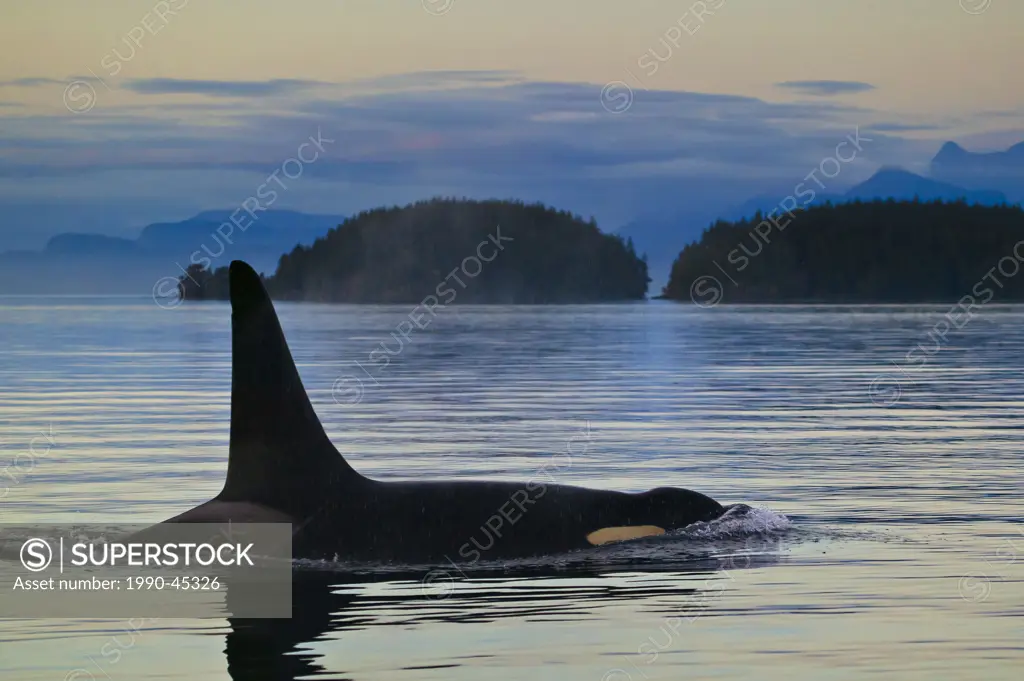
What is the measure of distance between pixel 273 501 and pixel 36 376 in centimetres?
3443

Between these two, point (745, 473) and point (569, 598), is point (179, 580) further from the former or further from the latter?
point (745, 473)

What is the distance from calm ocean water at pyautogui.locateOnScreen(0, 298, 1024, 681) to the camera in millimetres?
11820

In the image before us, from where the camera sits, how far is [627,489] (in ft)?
69.7

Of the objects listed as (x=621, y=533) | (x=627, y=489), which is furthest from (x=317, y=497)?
(x=627, y=489)

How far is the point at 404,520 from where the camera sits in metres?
15.4

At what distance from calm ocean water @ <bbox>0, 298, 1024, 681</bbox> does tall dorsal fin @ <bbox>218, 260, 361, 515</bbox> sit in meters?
0.92

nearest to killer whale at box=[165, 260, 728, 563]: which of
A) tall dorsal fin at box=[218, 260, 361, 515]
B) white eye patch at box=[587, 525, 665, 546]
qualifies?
tall dorsal fin at box=[218, 260, 361, 515]

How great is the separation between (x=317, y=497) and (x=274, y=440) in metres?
0.68

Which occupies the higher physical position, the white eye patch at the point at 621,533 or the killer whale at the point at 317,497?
the killer whale at the point at 317,497

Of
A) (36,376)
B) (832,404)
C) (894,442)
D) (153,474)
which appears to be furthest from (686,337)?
(153,474)

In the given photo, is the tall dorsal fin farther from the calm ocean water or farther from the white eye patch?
the white eye patch

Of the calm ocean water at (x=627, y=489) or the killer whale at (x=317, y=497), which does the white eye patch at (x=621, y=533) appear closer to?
the calm ocean water at (x=627, y=489)

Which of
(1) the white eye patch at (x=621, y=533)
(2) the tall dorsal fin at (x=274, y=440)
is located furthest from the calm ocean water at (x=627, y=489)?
(2) the tall dorsal fin at (x=274, y=440)

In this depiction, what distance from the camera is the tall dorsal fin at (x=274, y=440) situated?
15.2 m
